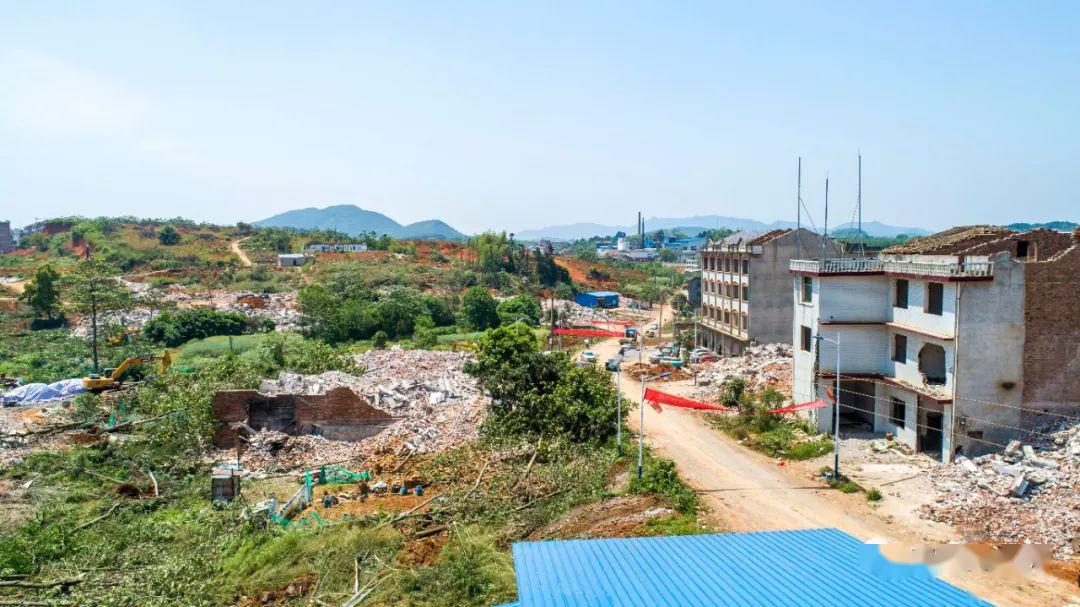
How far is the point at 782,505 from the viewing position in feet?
58.4

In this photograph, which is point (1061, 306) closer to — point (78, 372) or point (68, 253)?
point (78, 372)

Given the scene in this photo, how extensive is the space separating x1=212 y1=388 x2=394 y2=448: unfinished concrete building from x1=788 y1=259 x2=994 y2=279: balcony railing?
15.7m

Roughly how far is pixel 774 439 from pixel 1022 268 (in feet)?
28.8

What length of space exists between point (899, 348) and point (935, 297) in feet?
8.04

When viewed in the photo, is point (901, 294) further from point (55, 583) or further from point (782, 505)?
point (55, 583)

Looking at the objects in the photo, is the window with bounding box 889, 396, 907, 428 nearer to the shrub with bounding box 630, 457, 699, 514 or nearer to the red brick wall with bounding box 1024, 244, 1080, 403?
the red brick wall with bounding box 1024, 244, 1080, 403

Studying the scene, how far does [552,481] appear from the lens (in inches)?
734

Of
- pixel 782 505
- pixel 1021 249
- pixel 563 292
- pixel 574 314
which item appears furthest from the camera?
pixel 563 292

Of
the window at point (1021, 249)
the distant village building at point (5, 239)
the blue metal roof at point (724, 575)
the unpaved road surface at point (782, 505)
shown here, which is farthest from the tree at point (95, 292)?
the distant village building at point (5, 239)

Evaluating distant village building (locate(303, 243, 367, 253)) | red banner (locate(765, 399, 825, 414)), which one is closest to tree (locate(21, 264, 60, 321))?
distant village building (locate(303, 243, 367, 253))

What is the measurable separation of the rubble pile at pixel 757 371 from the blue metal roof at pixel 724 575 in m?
17.8

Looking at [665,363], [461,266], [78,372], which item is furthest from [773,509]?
[461,266]

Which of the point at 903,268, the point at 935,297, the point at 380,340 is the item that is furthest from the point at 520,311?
the point at 935,297

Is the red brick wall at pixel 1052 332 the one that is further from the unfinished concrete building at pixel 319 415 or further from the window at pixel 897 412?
the unfinished concrete building at pixel 319 415
